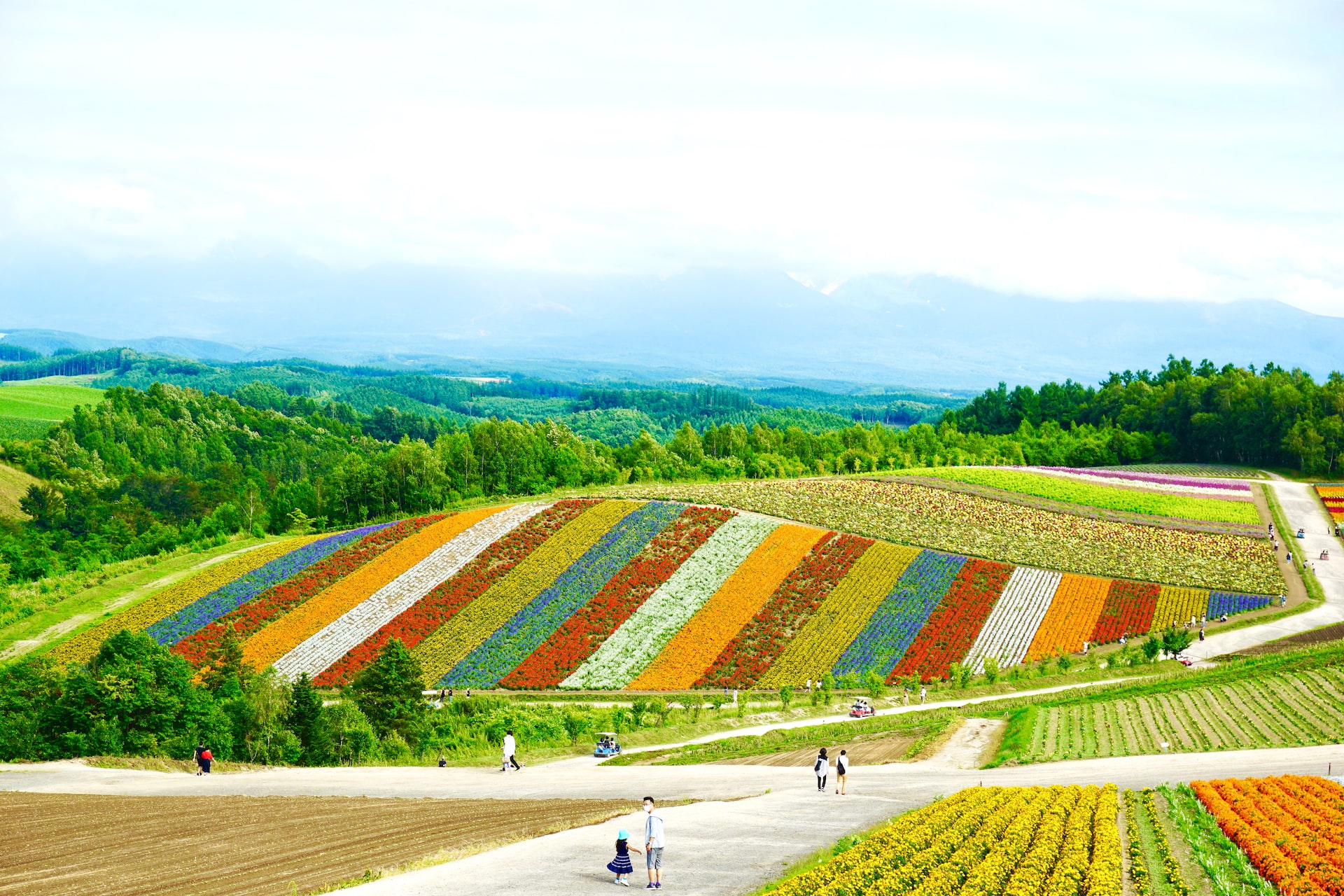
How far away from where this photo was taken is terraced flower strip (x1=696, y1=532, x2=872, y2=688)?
44562 millimetres

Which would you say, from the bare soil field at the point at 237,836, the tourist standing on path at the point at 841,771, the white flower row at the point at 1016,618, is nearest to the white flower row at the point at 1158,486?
the white flower row at the point at 1016,618

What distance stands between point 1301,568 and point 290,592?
59.4 m

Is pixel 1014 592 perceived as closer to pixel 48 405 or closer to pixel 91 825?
pixel 91 825

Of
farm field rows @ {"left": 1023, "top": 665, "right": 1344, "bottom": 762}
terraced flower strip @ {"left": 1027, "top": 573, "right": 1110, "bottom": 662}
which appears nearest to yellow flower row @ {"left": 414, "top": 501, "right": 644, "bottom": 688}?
terraced flower strip @ {"left": 1027, "top": 573, "right": 1110, "bottom": 662}

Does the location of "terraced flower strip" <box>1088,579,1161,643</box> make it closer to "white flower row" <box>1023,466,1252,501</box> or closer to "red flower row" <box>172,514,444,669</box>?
→ "white flower row" <box>1023,466,1252,501</box>

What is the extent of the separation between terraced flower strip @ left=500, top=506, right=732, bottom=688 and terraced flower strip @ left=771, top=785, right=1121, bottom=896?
2660 centimetres

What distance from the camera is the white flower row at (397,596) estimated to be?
46188 millimetres

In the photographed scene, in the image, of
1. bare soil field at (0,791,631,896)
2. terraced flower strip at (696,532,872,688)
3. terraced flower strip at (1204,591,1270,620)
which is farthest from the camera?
terraced flower strip at (1204,591,1270,620)

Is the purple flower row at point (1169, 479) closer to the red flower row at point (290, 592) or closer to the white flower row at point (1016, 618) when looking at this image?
the white flower row at point (1016, 618)

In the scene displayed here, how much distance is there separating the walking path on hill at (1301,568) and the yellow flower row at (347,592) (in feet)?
137

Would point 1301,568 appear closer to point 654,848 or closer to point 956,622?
point 956,622

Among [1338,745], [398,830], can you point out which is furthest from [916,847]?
[1338,745]

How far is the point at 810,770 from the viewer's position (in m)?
29.9

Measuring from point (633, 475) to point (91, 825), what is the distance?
77.0 m
